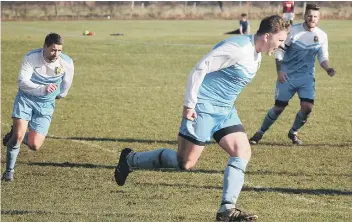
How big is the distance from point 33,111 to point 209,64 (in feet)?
14.2

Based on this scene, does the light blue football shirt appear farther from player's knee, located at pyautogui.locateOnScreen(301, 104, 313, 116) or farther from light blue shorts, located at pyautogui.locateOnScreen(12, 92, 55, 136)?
player's knee, located at pyautogui.locateOnScreen(301, 104, 313, 116)

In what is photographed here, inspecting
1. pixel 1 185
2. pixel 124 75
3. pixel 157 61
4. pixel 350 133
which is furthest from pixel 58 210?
pixel 157 61

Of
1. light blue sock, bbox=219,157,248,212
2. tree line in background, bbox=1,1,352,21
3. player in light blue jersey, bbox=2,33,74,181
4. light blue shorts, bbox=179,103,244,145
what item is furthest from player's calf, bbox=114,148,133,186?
tree line in background, bbox=1,1,352,21

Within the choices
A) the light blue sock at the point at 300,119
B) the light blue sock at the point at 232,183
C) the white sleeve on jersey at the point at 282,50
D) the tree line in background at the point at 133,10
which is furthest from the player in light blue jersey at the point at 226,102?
the tree line in background at the point at 133,10

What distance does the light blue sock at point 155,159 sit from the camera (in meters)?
9.72

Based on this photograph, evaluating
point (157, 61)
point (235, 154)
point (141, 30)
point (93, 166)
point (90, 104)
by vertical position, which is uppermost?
point (235, 154)

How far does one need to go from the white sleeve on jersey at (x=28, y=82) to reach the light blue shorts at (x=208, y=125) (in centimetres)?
337

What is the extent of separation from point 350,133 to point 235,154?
8.05m

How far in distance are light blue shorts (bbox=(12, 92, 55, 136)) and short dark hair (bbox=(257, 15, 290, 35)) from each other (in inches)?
176

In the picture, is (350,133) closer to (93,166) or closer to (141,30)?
(93,166)

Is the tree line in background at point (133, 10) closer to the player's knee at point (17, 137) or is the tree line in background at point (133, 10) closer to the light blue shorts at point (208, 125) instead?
the player's knee at point (17, 137)

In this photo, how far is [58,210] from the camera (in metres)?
9.77

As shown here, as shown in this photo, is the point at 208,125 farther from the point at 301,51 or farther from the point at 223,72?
the point at 301,51

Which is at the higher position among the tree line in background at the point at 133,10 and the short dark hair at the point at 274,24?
the short dark hair at the point at 274,24
